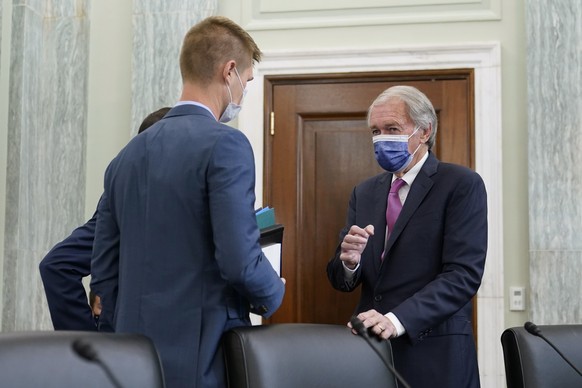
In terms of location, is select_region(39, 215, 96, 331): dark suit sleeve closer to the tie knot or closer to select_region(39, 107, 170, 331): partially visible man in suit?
select_region(39, 107, 170, 331): partially visible man in suit

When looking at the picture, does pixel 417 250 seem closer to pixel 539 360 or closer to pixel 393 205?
pixel 393 205

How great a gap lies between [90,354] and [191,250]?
532mm

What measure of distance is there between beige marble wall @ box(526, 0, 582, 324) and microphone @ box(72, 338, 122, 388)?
3.01 metres

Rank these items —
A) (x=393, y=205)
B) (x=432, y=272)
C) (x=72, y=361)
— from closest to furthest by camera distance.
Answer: (x=72, y=361) < (x=432, y=272) < (x=393, y=205)

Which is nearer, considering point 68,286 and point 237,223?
point 237,223

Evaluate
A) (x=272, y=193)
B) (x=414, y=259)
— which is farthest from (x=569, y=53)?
(x=414, y=259)

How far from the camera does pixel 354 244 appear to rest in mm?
2520

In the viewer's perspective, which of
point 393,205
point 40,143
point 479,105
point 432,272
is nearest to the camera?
point 432,272

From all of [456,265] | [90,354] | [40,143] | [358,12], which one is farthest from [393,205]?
[40,143]

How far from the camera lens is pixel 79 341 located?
4.87 ft

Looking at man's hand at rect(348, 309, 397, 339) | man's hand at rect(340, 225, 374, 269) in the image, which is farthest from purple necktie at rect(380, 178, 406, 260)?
man's hand at rect(348, 309, 397, 339)

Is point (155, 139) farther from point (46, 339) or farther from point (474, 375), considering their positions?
point (474, 375)

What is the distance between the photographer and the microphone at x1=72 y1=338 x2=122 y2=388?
1471 mm

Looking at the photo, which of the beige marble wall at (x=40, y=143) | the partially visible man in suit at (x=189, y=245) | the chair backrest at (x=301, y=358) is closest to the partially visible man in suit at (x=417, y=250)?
the chair backrest at (x=301, y=358)
